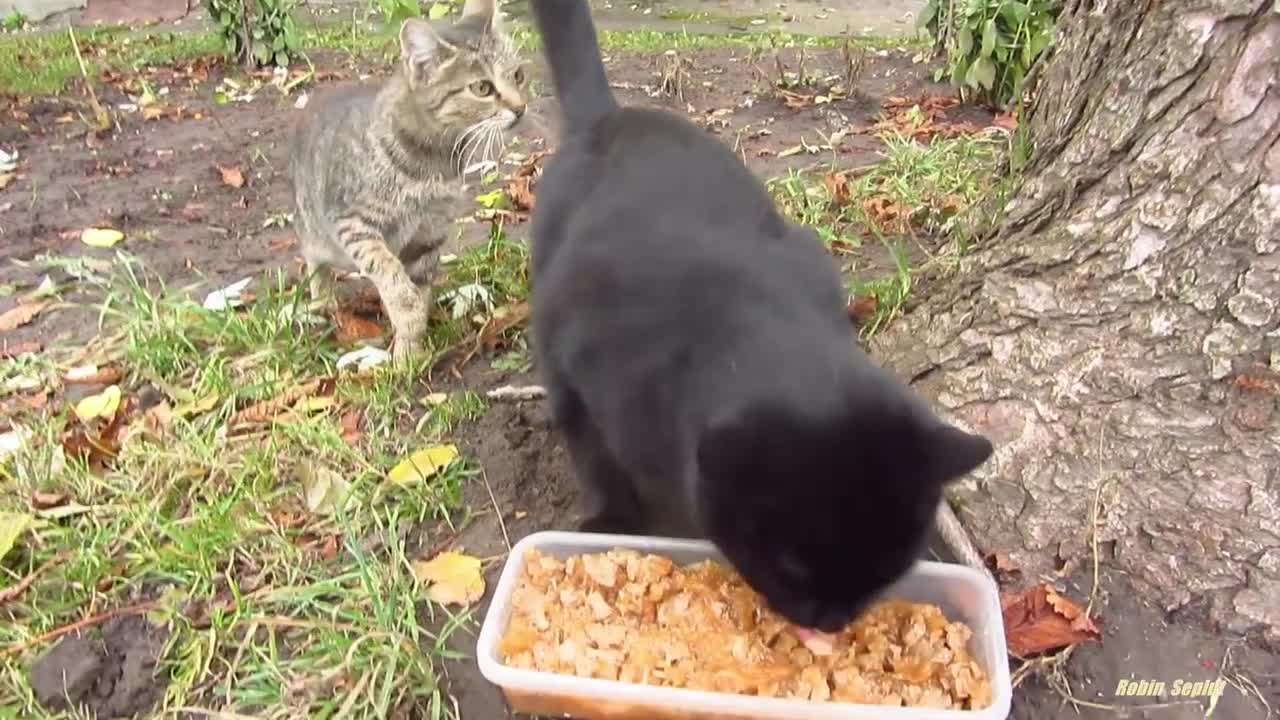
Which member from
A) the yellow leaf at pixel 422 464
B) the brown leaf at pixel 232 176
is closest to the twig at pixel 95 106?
the brown leaf at pixel 232 176

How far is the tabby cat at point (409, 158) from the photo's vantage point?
252cm

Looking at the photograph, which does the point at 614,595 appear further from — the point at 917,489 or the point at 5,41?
the point at 5,41

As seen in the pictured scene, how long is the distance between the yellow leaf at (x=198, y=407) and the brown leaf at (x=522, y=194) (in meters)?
1.25

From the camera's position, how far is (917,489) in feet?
4.07

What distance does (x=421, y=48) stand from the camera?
8.27ft

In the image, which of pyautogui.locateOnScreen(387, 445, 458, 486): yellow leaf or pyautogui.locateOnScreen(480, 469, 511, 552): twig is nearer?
pyautogui.locateOnScreen(480, 469, 511, 552): twig

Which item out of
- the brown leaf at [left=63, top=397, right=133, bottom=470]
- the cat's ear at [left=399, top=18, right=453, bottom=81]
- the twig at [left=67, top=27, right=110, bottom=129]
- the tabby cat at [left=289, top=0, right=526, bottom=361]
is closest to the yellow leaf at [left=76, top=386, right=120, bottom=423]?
the brown leaf at [left=63, top=397, right=133, bottom=470]

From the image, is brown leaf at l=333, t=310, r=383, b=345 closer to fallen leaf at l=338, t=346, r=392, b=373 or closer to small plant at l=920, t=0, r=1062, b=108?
fallen leaf at l=338, t=346, r=392, b=373

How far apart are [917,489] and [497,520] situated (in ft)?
3.06

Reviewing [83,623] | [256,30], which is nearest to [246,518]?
[83,623]

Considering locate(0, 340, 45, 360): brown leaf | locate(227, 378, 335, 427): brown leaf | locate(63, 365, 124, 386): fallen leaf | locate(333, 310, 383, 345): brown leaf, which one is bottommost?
locate(0, 340, 45, 360): brown leaf

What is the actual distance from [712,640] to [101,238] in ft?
8.46

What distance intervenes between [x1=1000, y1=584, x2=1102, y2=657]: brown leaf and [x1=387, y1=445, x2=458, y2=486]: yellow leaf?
3.63 feet

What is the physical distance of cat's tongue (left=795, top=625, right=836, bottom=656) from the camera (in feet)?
4.65
